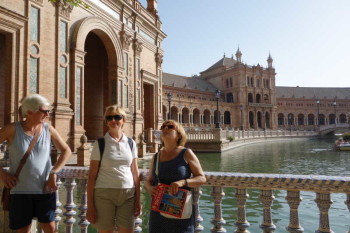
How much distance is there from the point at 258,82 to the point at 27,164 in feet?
273

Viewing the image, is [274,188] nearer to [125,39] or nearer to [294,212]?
[294,212]

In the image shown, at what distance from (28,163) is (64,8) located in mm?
12357

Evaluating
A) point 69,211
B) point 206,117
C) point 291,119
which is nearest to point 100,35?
point 69,211

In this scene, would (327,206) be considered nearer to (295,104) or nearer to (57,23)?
(57,23)

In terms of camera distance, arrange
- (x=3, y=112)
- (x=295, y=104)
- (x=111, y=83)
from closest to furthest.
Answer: (x=3, y=112), (x=111, y=83), (x=295, y=104)

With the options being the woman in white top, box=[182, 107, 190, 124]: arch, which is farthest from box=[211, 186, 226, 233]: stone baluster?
box=[182, 107, 190, 124]: arch

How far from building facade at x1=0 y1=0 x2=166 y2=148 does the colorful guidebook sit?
33.1 ft

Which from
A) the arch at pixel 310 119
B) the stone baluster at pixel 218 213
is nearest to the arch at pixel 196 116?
the arch at pixel 310 119

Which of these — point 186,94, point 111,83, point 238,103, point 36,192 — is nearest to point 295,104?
point 238,103

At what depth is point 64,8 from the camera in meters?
13.3

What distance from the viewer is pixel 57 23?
42.8 ft

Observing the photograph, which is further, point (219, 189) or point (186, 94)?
Result: point (186, 94)

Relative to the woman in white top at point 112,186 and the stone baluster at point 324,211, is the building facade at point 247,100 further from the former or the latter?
the stone baluster at point 324,211

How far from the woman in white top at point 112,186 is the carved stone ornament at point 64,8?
12053 millimetres
